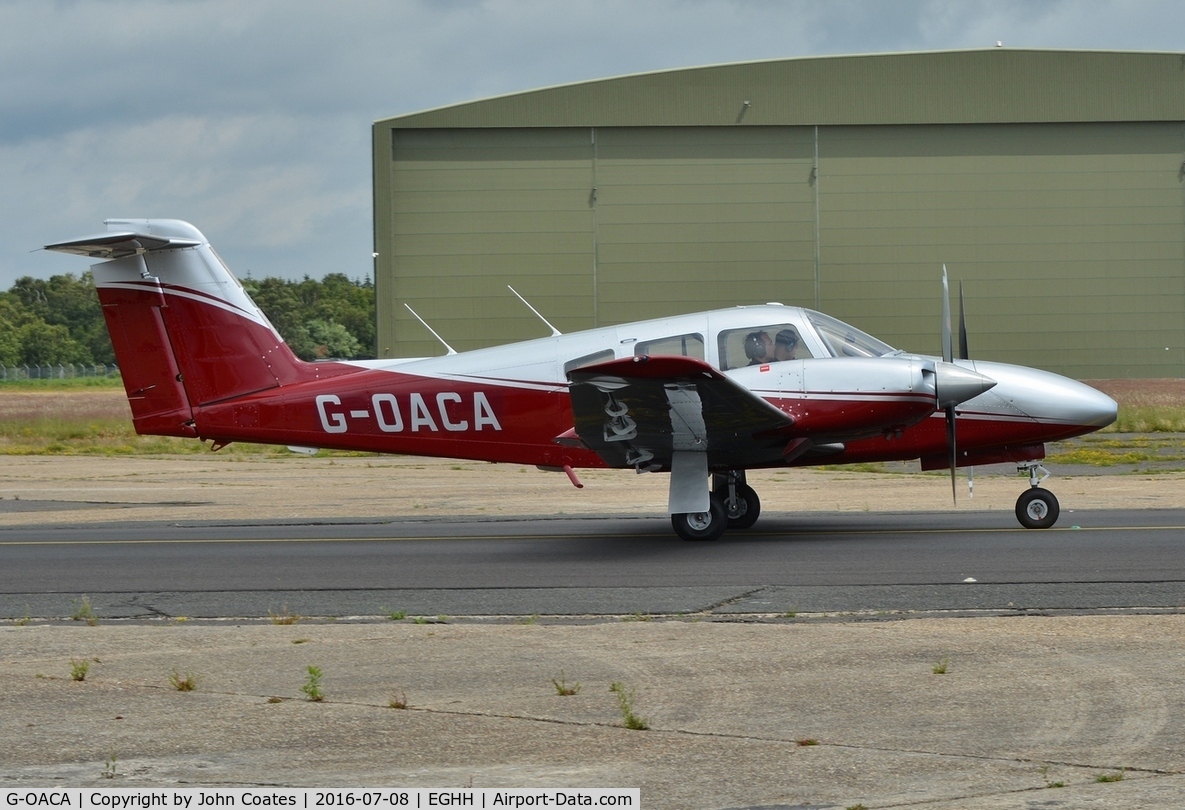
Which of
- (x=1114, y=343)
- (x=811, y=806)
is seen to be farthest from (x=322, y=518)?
(x=1114, y=343)

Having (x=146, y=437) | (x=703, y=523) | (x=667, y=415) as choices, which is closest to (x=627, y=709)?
(x=667, y=415)

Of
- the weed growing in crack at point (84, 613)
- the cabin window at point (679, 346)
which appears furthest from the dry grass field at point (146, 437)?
the weed growing in crack at point (84, 613)

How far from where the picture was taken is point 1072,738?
206 inches

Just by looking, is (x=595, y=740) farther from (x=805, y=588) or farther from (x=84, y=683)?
(x=805, y=588)

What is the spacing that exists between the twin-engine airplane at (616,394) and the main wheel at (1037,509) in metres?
0.02

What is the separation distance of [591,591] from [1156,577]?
4.42 m

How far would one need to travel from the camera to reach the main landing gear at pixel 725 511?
1307 cm

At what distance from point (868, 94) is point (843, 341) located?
27233 mm

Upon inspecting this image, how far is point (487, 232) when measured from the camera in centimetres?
3828

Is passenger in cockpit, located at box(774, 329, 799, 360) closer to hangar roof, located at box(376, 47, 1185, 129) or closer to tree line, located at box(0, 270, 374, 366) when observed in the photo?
hangar roof, located at box(376, 47, 1185, 129)

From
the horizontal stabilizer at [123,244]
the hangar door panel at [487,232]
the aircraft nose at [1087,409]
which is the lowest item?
the aircraft nose at [1087,409]

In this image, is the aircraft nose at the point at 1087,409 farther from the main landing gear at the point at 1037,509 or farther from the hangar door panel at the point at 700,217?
the hangar door panel at the point at 700,217

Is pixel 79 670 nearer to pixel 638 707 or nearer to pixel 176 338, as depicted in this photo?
pixel 638 707
